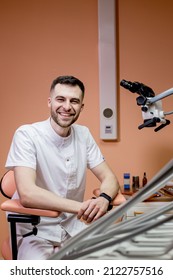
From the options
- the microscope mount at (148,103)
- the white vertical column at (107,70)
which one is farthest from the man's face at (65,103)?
the white vertical column at (107,70)

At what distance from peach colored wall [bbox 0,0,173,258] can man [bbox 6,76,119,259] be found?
0.21 m

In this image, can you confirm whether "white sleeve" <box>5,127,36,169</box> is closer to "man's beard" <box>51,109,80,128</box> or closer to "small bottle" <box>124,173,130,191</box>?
"man's beard" <box>51,109,80,128</box>

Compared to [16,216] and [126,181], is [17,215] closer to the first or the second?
[16,216]

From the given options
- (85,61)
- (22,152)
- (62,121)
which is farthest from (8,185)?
(85,61)

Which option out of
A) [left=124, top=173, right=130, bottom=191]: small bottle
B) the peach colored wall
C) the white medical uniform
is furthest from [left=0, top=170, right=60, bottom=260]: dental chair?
[left=124, top=173, right=130, bottom=191]: small bottle

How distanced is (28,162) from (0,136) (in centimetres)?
48

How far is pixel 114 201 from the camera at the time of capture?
105cm

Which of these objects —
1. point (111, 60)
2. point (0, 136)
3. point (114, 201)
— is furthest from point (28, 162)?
point (111, 60)

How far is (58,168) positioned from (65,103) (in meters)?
0.28

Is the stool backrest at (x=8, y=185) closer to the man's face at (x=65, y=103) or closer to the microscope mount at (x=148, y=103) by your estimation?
the man's face at (x=65, y=103)

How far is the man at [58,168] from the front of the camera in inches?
37.3

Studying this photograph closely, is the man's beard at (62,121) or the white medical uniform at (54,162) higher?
the man's beard at (62,121)
